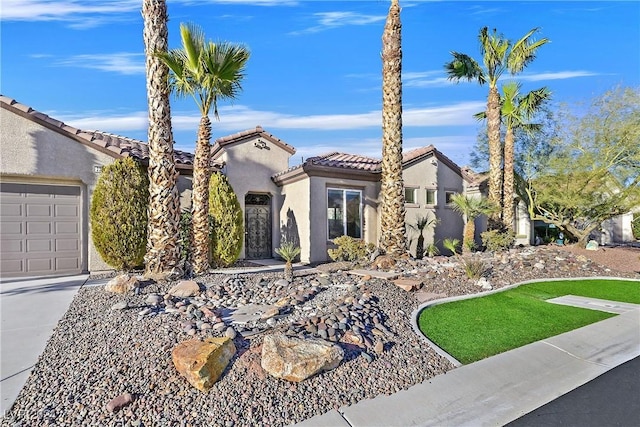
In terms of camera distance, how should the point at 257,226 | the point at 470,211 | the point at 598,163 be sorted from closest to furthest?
the point at 257,226 → the point at 470,211 → the point at 598,163

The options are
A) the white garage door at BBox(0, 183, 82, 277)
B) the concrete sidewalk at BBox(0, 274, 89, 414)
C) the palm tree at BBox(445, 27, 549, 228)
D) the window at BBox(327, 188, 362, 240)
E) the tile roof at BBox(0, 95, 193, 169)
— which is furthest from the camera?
the palm tree at BBox(445, 27, 549, 228)

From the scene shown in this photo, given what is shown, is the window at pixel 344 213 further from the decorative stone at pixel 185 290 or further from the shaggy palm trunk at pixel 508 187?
the shaggy palm trunk at pixel 508 187

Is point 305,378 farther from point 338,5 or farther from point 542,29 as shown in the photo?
point 542,29

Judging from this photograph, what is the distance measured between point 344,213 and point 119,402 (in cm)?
1266

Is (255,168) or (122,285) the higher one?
(255,168)

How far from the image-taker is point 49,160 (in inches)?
448

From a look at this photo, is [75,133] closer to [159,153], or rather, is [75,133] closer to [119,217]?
[119,217]

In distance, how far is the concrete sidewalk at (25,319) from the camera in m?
4.59

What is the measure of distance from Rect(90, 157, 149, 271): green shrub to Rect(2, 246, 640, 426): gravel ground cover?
9.96 ft

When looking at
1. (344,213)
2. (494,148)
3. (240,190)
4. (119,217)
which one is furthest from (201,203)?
(494,148)

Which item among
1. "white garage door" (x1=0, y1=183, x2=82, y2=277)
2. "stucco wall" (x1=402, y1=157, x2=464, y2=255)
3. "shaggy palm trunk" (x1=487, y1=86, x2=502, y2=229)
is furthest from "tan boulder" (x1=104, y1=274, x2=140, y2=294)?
"shaggy palm trunk" (x1=487, y1=86, x2=502, y2=229)

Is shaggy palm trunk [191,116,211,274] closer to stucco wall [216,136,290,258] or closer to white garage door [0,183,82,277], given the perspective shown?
stucco wall [216,136,290,258]

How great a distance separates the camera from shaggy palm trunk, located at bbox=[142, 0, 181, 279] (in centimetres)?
990

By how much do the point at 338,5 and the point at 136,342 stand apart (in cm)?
1248
